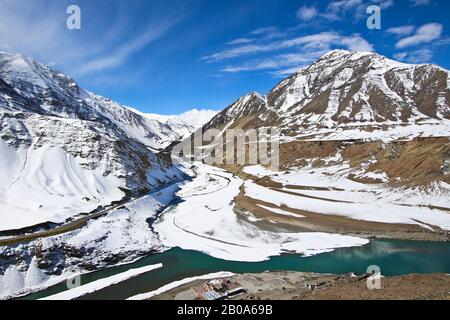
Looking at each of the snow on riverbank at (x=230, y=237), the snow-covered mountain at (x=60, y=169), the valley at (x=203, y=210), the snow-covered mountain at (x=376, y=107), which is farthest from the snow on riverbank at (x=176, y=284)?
the snow-covered mountain at (x=376, y=107)

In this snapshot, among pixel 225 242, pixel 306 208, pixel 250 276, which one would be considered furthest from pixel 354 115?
pixel 250 276

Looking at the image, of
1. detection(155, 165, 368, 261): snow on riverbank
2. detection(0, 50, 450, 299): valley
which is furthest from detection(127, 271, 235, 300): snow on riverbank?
detection(155, 165, 368, 261): snow on riverbank

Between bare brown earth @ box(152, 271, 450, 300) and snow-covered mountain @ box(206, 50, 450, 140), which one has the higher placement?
snow-covered mountain @ box(206, 50, 450, 140)

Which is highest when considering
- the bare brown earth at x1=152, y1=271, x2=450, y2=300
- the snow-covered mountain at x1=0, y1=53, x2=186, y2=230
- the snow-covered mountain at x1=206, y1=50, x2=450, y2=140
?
the snow-covered mountain at x1=206, y1=50, x2=450, y2=140

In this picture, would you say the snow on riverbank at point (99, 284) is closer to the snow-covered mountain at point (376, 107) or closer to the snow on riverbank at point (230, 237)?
the snow on riverbank at point (230, 237)

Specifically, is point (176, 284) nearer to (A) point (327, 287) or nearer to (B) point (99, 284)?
(B) point (99, 284)

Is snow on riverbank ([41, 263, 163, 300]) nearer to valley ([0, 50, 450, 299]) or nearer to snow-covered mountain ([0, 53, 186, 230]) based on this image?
valley ([0, 50, 450, 299])
